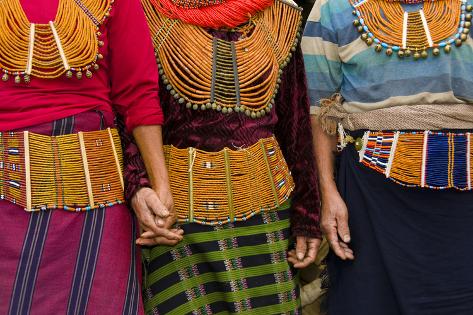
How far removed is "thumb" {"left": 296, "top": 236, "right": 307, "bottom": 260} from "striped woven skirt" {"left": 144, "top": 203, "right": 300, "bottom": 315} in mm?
94

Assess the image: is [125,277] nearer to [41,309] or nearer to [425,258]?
[41,309]

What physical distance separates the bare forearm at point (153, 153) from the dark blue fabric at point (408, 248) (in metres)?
0.82

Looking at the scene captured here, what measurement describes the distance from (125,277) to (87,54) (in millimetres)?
702

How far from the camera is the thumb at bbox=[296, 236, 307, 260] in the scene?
2662mm

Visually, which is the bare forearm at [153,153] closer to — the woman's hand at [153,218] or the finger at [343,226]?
the woman's hand at [153,218]

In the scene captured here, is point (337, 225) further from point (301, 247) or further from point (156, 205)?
point (156, 205)

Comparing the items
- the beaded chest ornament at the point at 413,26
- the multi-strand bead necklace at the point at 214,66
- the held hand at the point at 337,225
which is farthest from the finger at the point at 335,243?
the beaded chest ornament at the point at 413,26

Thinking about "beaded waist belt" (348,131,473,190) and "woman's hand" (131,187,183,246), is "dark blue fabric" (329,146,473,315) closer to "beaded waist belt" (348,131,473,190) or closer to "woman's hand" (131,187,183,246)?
"beaded waist belt" (348,131,473,190)

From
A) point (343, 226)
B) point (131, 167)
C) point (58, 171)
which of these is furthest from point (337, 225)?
point (58, 171)

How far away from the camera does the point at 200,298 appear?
2506 mm

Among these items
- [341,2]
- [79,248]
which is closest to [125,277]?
A: [79,248]

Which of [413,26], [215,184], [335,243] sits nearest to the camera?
[215,184]

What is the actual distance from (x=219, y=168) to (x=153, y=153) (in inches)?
10.9

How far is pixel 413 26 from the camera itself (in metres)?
2.65
